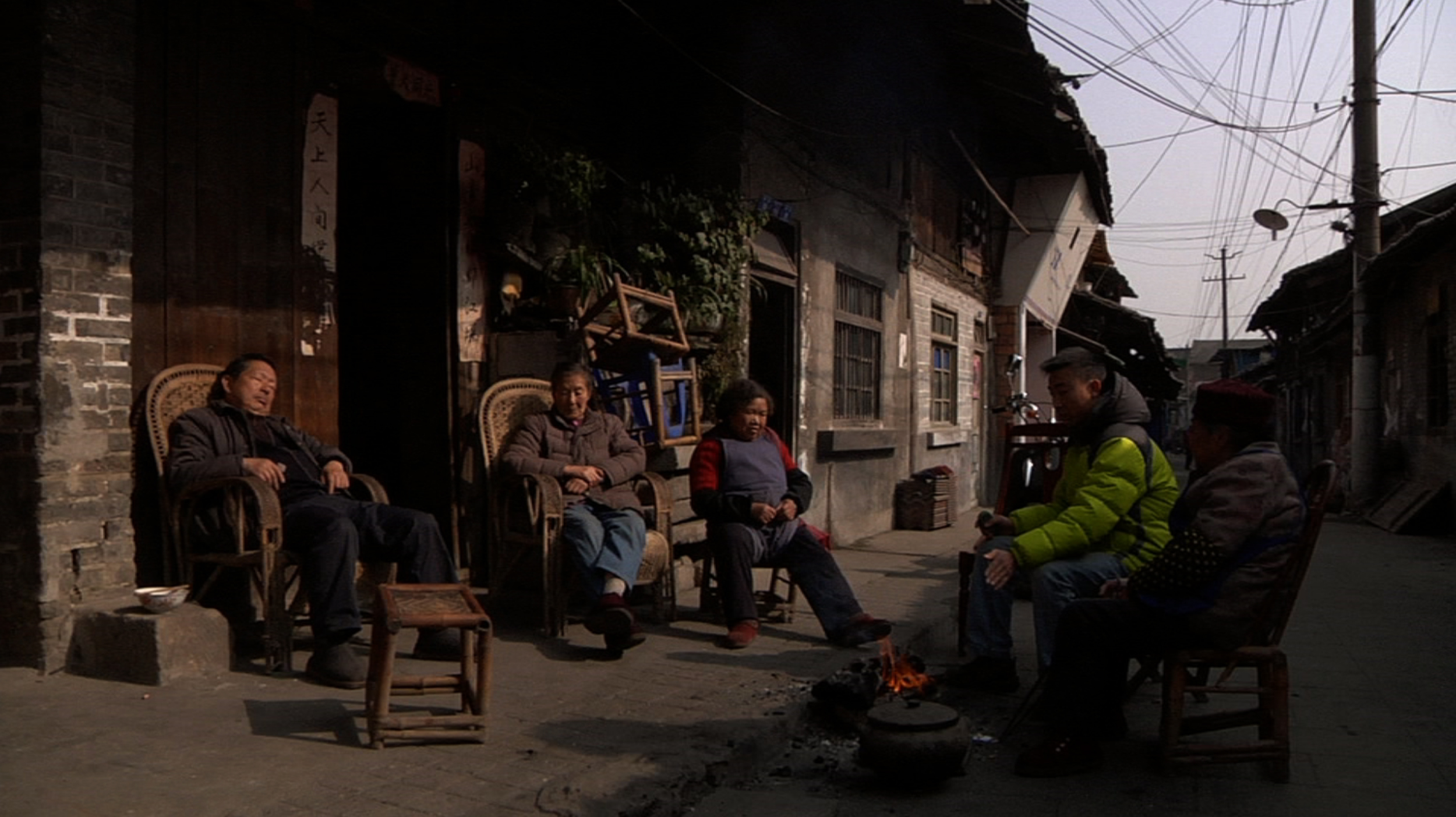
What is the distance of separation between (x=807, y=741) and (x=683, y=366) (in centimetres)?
320

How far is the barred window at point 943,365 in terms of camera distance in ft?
45.5

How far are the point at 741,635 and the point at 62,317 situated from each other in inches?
122

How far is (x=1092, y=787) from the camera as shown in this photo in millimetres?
3574

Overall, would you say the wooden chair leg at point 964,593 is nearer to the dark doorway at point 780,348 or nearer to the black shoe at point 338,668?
the black shoe at point 338,668

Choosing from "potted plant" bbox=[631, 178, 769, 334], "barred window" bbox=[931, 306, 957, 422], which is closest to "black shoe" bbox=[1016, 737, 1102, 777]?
"potted plant" bbox=[631, 178, 769, 334]

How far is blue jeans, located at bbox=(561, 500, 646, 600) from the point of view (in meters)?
5.01

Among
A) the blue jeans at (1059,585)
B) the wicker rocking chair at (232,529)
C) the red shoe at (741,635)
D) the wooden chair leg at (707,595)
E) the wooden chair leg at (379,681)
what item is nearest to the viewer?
the wooden chair leg at (379,681)

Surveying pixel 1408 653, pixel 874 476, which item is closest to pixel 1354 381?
pixel 874 476

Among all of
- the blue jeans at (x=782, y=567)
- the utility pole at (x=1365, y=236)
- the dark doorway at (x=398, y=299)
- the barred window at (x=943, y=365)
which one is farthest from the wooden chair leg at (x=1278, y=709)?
the utility pole at (x=1365, y=236)

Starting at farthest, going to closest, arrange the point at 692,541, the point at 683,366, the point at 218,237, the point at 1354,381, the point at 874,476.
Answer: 1. the point at 1354,381
2. the point at 874,476
3. the point at 683,366
4. the point at 692,541
5. the point at 218,237

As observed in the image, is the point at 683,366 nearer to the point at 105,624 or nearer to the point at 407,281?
the point at 407,281

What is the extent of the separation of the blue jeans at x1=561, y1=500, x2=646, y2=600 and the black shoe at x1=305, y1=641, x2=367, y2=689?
3.83 feet

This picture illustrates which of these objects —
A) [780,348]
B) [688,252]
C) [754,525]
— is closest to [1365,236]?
[780,348]

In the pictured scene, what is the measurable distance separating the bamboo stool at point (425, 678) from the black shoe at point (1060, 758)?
179cm
